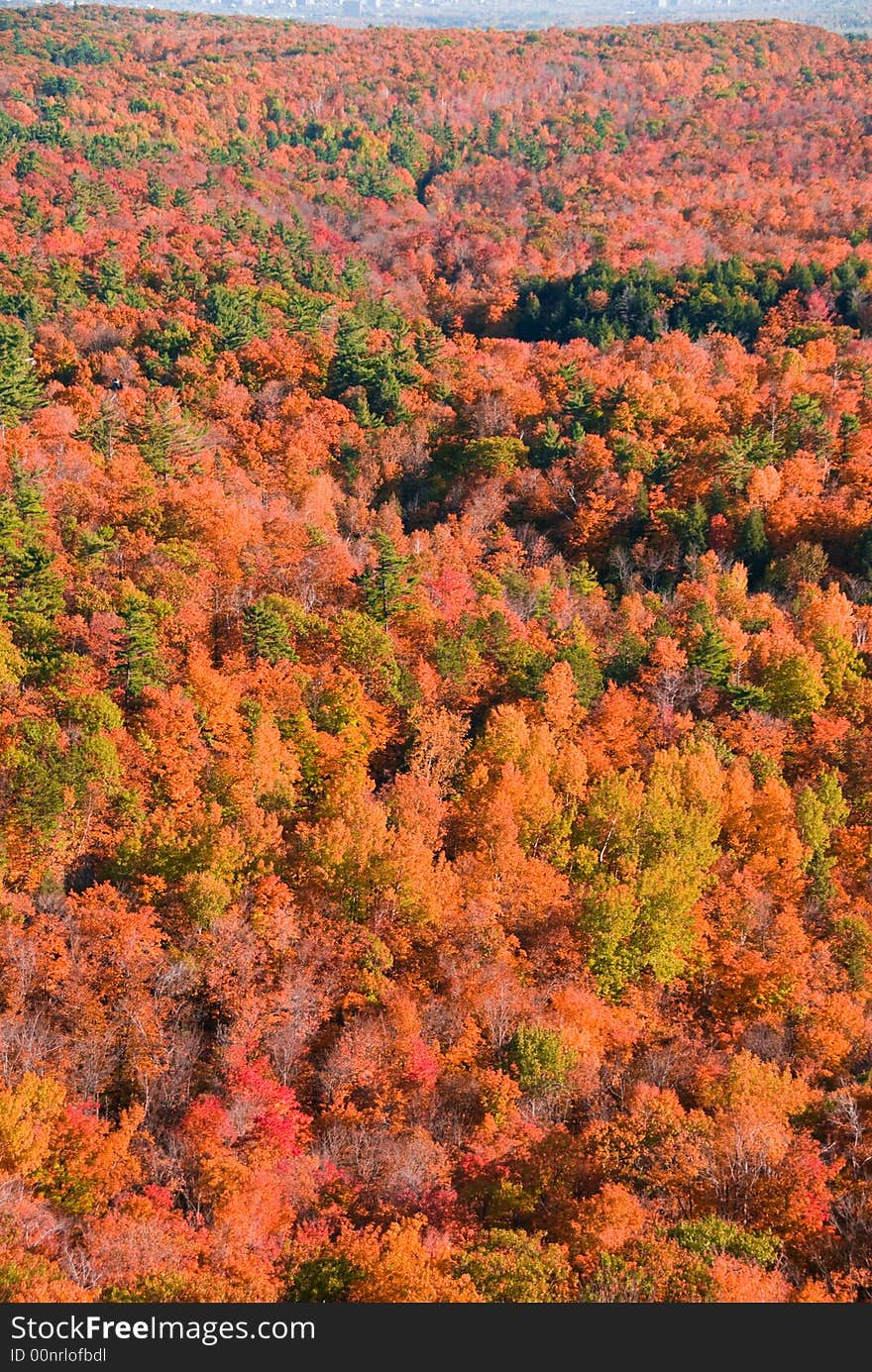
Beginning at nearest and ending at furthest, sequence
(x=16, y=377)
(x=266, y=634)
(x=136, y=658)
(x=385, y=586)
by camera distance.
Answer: (x=136, y=658), (x=266, y=634), (x=385, y=586), (x=16, y=377)

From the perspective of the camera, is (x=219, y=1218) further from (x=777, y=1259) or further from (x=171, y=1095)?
(x=777, y=1259)

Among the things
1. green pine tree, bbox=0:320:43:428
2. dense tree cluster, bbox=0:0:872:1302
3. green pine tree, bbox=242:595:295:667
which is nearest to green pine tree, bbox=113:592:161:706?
dense tree cluster, bbox=0:0:872:1302

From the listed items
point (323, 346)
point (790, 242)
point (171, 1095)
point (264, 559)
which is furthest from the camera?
point (790, 242)

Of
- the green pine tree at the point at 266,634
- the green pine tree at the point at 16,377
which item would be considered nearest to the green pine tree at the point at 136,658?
the green pine tree at the point at 266,634

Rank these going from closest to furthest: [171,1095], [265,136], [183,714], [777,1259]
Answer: [777,1259] → [171,1095] → [183,714] → [265,136]

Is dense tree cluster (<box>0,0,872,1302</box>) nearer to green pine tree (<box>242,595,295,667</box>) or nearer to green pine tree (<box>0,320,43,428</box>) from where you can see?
green pine tree (<box>242,595,295,667</box>)

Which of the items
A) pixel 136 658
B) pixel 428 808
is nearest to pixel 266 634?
pixel 136 658

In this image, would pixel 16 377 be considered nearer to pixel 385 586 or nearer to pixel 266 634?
pixel 385 586

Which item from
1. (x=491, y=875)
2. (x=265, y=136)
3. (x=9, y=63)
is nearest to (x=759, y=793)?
(x=491, y=875)

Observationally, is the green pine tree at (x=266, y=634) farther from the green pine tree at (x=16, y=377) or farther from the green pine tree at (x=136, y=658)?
the green pine tree at (x=16, y=377)
